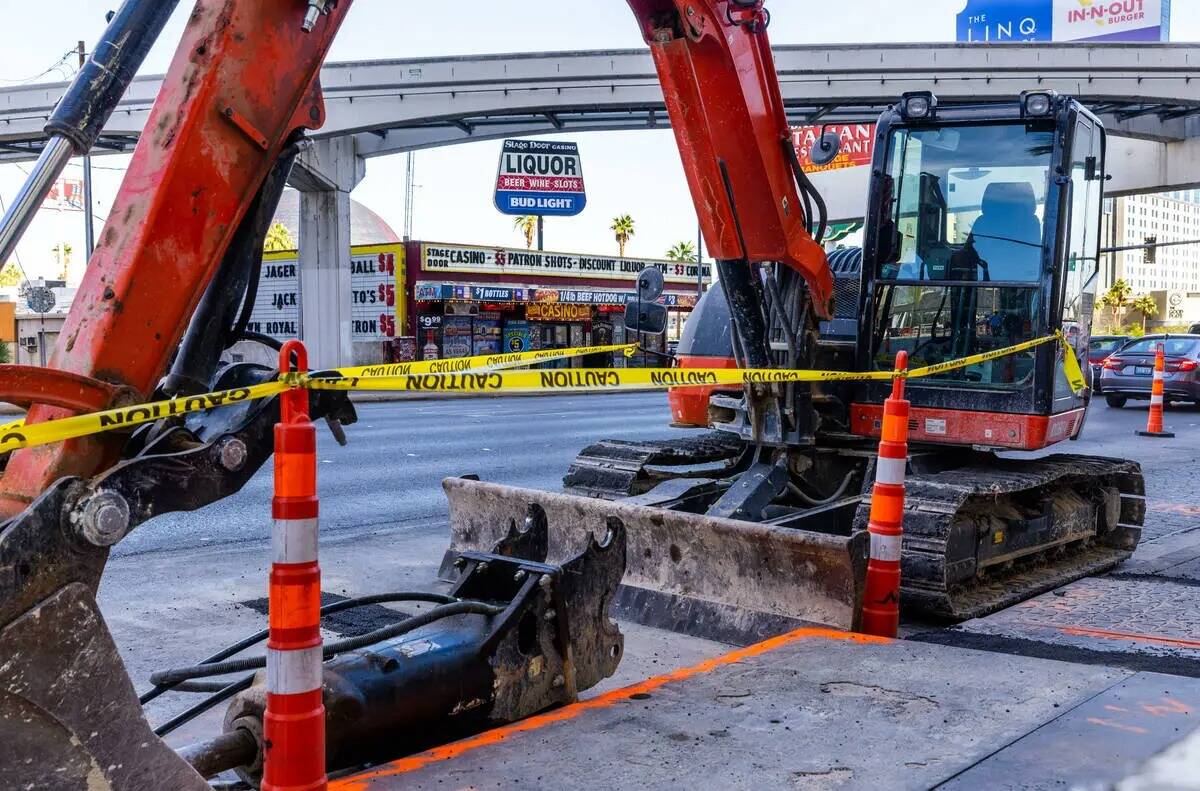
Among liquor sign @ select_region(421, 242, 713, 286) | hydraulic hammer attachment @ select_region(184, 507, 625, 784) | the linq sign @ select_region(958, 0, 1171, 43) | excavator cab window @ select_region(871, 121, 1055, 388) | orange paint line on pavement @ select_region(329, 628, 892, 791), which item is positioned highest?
the linq sign @ select_region(958, 0, 1171, 43)

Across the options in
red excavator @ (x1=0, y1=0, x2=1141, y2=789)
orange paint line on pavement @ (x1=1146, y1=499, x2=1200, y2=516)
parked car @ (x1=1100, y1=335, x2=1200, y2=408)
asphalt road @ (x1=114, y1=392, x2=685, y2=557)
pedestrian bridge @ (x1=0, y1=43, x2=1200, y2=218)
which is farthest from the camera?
pedestrian bridge @ (x1=0, y1=43, x2=1200, y2=218)

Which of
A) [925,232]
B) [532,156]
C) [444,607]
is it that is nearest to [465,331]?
[532,156]

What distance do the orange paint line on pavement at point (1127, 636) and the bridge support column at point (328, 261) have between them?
24265mm

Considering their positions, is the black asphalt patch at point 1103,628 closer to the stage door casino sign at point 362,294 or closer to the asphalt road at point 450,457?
the asphalt road at point 450,457

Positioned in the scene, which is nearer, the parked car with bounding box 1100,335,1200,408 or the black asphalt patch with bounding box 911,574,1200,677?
the black asphalt patch with bounding box 911,574,1200,677

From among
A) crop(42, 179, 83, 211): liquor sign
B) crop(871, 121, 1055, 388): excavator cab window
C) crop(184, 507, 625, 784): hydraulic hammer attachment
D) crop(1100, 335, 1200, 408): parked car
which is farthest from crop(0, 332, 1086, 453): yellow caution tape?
crop(42, 179, 83, 211): liquor sign


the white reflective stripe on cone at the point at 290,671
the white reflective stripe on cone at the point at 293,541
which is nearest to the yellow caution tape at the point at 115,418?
the white reflective stripe on cone at the point at 293,541

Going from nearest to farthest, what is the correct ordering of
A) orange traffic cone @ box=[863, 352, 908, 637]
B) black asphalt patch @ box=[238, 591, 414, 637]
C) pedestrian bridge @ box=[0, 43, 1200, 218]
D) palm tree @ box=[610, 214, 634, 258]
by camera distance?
orange traffic cone @ box=[863, 352, 908, 637]
black asphalt patch @ box=[238, 591, 414, 637]
pedestrian bridge @ box=[0, 43, 1200, 218]
palm tree @ box=[610, 214, 634, 258]

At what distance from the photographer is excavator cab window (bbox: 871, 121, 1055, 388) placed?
7.20m

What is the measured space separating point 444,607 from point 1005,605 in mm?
3693

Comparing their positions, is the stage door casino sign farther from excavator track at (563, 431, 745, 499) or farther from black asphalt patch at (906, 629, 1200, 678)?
black asphalt patch at (906, 629, 1200, 678)

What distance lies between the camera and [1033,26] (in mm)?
46312

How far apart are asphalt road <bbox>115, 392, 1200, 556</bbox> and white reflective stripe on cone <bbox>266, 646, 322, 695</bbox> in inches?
206

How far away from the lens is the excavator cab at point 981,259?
7.11 metres
